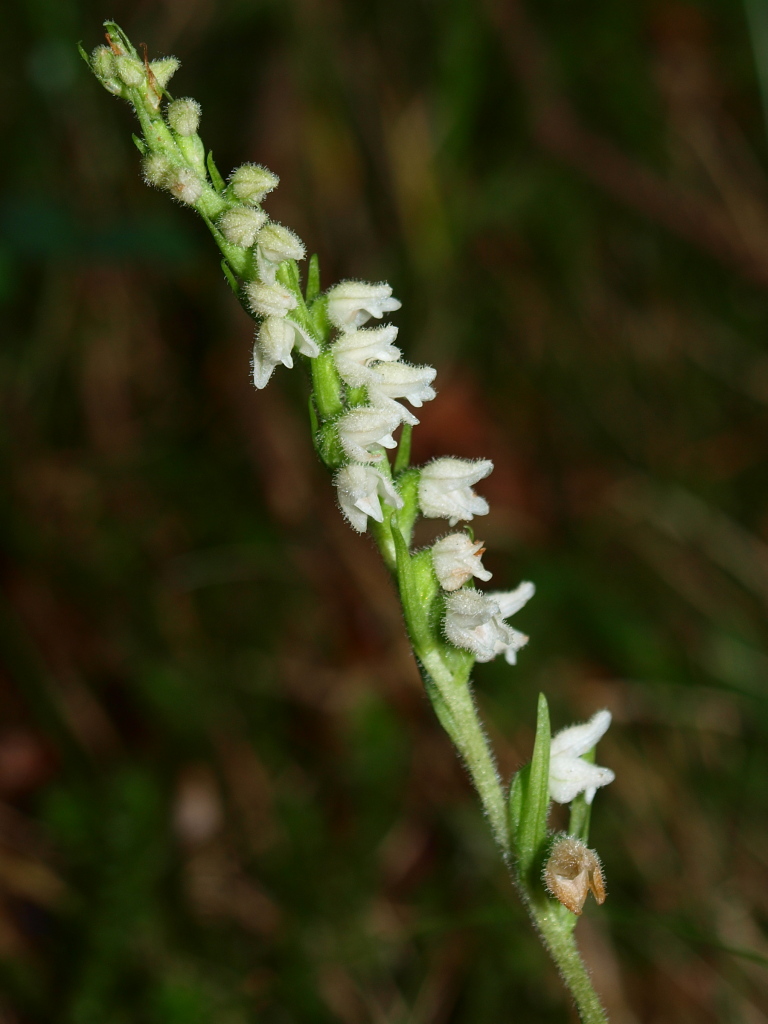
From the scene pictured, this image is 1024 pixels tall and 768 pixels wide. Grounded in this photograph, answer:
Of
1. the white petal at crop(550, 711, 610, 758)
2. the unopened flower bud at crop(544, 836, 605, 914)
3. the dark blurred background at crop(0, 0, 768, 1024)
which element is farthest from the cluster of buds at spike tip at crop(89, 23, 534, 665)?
the dark blurred background at crop(0, 0, 768, 1024)

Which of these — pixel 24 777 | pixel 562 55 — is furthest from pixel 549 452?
pixel 24 777

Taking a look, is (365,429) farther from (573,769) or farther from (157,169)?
(573,769)

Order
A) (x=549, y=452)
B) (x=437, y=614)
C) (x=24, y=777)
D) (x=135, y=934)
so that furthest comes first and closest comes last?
1. (x=549, y=452)
2. (x=24, y=777)
3. (x=135, y=934)
4. (x=437, y=614)

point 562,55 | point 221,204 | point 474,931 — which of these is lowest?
point 474,931

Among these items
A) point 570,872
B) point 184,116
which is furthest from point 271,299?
point 570,872

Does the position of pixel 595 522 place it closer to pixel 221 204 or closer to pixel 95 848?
pixel 95 848

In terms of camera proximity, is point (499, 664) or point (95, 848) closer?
point (95, 848)

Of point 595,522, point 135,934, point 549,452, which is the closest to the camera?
point 135,934
